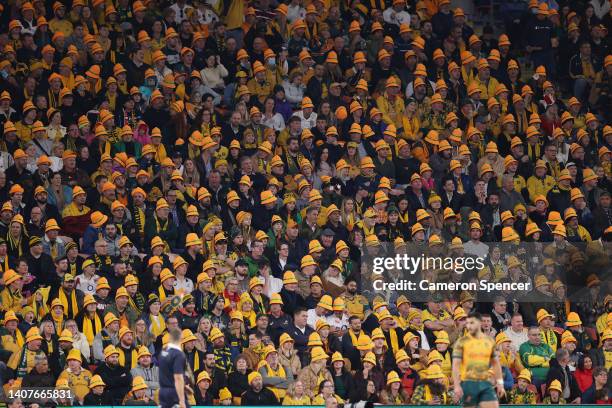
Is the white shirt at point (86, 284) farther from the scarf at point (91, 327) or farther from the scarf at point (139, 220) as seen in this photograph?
the scarf at point (139, 220)

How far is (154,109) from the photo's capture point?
88.7 ft

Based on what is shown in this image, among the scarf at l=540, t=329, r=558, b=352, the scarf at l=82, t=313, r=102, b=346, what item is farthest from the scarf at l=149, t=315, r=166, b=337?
the scarf at l=540, t=329, r=558, b=352

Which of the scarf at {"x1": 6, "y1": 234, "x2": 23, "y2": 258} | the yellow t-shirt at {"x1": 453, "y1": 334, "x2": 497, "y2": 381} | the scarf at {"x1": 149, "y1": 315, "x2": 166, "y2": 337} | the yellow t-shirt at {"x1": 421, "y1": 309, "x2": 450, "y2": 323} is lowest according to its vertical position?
the yellow t-shirt at {"x1": 453, "y1": 334, "x2": 497, "y2": 381}

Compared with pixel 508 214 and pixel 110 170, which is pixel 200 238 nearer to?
pixel 110 170

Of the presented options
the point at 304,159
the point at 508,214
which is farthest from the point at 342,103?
the point at 508,214

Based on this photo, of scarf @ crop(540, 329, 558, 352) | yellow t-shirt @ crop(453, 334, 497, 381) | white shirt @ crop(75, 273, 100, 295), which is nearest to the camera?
yellow t-shirt @ crop(453, 334, 497, 381)

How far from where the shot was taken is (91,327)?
23125 mm

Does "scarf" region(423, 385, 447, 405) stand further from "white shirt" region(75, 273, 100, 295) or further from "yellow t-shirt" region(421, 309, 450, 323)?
"white shirt" region(75, 273, 100, 295)

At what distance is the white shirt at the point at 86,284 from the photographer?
77.8 feet

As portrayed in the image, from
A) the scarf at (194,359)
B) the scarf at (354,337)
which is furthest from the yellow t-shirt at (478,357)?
the scarf at (194,359)

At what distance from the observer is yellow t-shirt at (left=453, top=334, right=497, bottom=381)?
19219 millimetres

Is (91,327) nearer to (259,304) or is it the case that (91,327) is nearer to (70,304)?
(70,304)

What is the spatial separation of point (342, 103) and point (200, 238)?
475 centimetres

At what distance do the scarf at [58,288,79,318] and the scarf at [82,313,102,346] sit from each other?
24 centimetres
